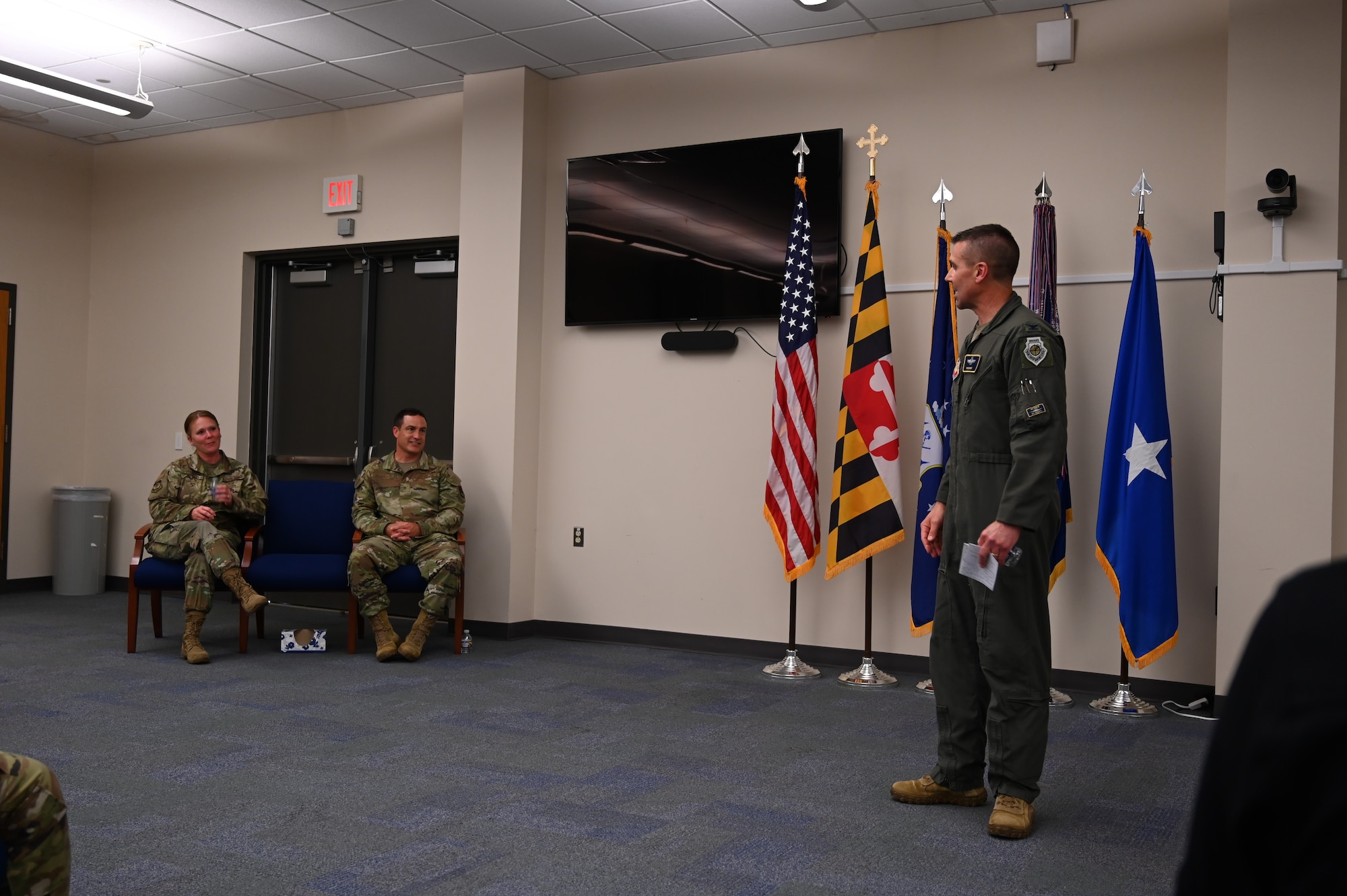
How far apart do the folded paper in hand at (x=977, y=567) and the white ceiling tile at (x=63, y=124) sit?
6732 millimetres

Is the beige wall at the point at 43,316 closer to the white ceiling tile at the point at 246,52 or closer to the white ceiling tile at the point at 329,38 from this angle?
the white ceiling tile at the point at 246,52

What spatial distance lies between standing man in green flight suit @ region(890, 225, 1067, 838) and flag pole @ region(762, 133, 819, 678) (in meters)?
1.96

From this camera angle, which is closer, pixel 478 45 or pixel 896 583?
pixel 896 583

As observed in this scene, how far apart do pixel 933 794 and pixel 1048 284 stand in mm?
2443

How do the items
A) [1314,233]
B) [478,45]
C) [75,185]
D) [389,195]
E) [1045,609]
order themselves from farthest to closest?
[75,185] → [389,195] → [478,45] → [1314,233] → [1045,609]

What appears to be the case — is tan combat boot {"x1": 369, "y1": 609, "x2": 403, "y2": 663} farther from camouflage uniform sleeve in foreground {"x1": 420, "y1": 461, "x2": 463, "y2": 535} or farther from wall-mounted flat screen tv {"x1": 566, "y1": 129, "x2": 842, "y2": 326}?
wall-mounted flat screen tv {"x1": 566, "y1": 129, "x2": 842, "y2": 326}

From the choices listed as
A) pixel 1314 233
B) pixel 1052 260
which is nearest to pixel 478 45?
pixel 1052 260

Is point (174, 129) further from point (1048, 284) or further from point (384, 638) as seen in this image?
point (1048, 284)

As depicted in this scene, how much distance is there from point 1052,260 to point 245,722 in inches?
147

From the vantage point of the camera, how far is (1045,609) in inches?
121

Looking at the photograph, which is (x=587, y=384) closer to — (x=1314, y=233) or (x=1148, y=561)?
(x=1148, y=561)

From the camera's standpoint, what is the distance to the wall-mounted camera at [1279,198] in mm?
4289

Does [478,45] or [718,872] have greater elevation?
[478,45]

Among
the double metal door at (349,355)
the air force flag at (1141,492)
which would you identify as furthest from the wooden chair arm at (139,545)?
the air force flag at (1141,492)
